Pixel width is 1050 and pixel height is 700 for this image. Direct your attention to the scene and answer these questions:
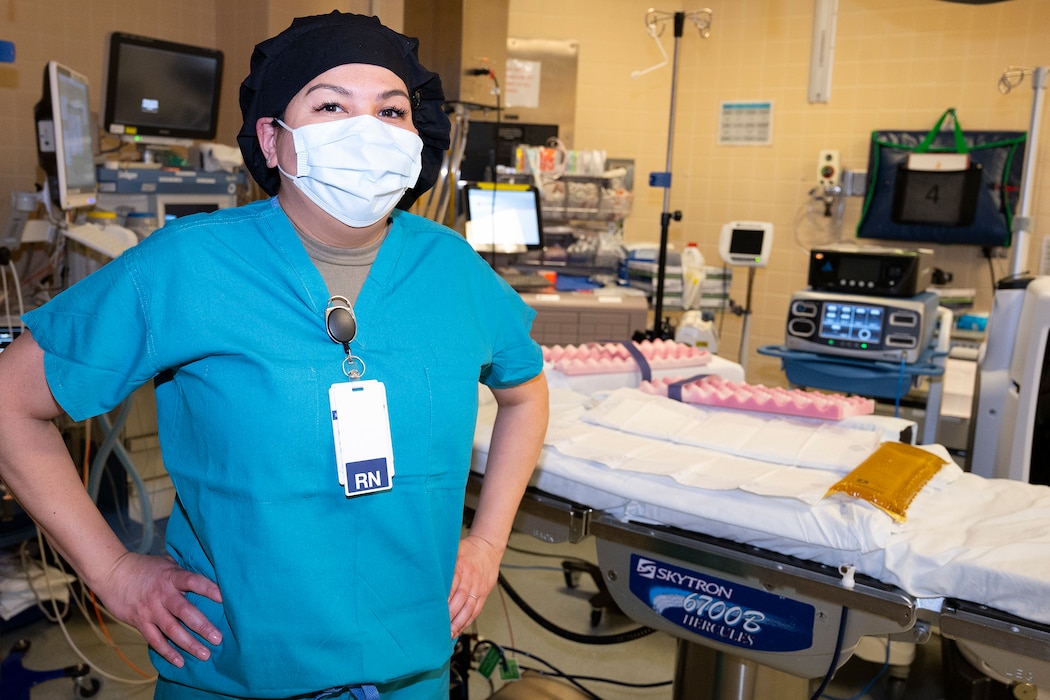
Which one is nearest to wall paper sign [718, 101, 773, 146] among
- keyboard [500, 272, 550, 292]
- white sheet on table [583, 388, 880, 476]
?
keyboard [500, 272, 550, 292]

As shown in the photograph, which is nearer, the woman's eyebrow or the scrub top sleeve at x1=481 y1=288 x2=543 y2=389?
the woman's eyebrow

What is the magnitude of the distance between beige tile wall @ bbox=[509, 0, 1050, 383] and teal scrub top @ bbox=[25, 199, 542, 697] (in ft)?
14.0

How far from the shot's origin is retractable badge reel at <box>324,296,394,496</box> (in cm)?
108

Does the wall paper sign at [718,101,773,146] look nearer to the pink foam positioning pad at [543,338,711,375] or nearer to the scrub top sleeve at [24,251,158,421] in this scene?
the pink foam positioning pad at [543,338,711,375]

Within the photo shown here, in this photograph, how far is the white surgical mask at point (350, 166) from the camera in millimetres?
1136

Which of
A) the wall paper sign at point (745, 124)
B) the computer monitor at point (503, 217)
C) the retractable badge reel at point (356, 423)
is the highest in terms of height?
the wall paper sign at point (745, 124)

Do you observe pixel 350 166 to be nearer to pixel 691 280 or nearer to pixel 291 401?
pixel 291 401

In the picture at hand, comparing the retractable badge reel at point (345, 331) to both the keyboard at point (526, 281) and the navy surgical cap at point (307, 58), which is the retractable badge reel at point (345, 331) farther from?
the keyboard at point (526, 281)

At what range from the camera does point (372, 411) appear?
110cm

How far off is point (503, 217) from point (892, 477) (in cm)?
281

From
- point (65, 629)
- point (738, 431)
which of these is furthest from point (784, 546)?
point (65, 629)

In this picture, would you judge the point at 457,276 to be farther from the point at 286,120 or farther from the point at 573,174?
the point at 573,174

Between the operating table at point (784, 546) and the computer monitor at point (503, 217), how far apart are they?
7.43 feet

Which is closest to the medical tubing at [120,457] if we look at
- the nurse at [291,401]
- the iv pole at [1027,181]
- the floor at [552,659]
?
the floor at [552,659]
